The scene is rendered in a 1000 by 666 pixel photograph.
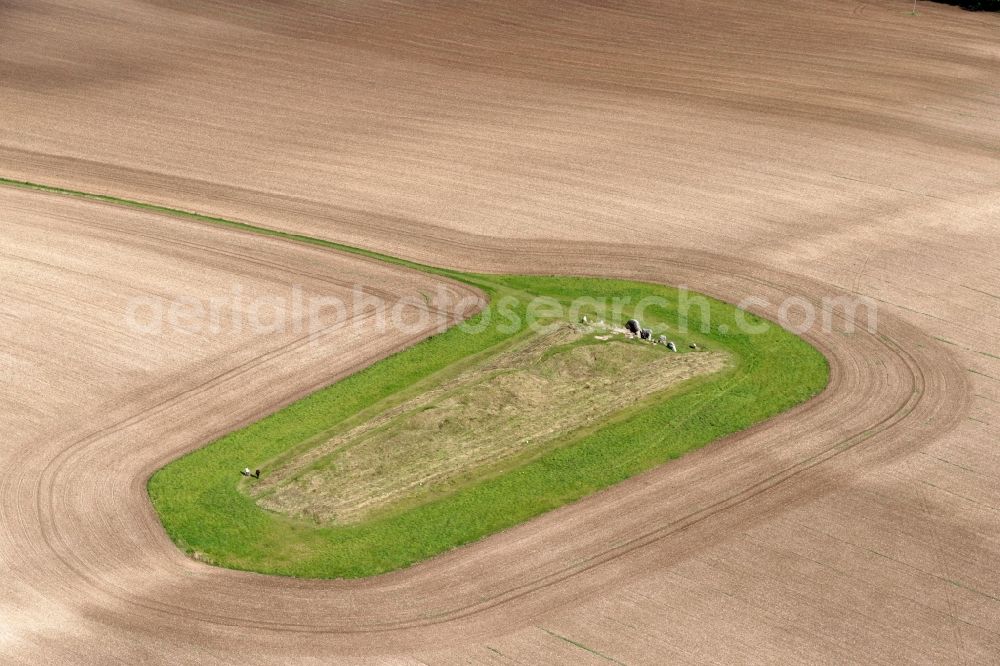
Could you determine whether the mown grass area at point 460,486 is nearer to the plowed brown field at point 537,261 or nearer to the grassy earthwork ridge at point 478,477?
the grassy earthwork ridge at point 478,477

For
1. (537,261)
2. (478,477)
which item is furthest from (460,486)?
(537,261)

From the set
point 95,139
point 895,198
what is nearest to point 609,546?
point 895,198

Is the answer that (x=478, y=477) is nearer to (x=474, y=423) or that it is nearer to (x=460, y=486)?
(x=460, y=486)

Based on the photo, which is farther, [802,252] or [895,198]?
[895,198]

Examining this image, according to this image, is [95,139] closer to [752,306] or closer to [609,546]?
[752,306]

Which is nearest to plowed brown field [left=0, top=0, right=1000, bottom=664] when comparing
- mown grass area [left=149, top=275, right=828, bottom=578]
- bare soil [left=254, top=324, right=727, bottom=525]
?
mown grass area [left=149, top=275, right=828, bottom=578]

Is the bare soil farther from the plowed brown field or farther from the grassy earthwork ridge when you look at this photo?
the plowed brown field
